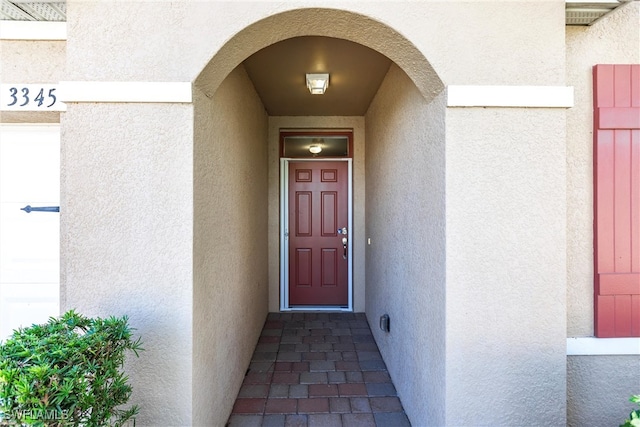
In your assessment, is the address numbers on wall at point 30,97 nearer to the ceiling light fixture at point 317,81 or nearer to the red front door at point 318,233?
the ceiling light fixture at point 317,81

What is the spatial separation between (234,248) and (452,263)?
163 centimetres

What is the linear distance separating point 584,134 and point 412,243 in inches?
45.6

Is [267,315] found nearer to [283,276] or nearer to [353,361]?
[283,276]

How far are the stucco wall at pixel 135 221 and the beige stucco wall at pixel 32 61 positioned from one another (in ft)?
2.22

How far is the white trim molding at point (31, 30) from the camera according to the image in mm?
1942

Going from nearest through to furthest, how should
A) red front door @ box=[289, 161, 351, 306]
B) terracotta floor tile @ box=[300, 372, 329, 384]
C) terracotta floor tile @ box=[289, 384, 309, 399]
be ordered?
terracotta floor tile @ box=[289, 384, 309, 399] → terracotta floor tile @ box=[300, 372, 329, 384] → red front door @ box=[289, 161, 351, 306]

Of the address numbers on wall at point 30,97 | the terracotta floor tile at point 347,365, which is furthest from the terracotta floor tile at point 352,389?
the address numbers on wall at point 30,97

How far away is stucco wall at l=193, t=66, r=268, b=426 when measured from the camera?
1.71 meters

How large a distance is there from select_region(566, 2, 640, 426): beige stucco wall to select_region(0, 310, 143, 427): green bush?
7.68 feet

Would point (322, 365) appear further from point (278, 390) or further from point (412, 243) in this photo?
point (412, 243)

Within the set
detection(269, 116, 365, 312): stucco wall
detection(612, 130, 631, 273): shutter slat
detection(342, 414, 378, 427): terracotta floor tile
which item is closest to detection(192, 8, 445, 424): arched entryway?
detection(342, 414, 378, 427): terracotta floor tile

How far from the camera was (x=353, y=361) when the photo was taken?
10.0 feet

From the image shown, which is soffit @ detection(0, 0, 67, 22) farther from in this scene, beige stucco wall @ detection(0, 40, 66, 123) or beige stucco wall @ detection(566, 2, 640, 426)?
beige stucco wall @ detection(566, 2, 640, 426)

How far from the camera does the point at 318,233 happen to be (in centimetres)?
454
